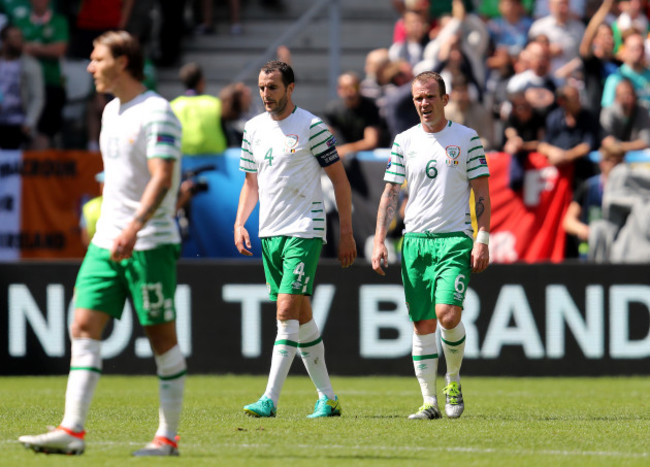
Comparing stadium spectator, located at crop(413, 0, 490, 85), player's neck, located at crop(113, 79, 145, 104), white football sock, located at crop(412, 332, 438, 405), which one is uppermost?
stadium spectator, located at crop(413, 0, 490, 85)

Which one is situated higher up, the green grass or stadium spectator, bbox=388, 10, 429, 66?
stadium spectator, bbox=388, 10, 429, 66

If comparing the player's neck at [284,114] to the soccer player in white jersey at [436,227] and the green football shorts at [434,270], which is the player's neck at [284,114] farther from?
the green football shorts at [434,270]

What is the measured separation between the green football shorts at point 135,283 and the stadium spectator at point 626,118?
8992 mm

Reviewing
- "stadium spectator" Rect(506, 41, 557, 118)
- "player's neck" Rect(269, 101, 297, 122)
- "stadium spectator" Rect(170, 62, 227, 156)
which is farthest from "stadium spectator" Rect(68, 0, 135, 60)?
"player's neck" Rect(269, 101, 297, 122)

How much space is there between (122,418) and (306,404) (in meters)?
1.71

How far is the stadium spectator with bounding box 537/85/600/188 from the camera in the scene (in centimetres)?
1403

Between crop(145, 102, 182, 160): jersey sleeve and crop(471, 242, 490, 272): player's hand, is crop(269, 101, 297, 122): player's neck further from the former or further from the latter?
crop(145, 102, 182, 160): jersey sleeve

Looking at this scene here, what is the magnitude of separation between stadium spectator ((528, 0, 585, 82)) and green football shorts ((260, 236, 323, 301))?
9.10 m

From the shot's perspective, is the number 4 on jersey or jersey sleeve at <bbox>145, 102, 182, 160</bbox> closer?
jersey sleeve at <bbox>145, 102, 182, 160</bbox>

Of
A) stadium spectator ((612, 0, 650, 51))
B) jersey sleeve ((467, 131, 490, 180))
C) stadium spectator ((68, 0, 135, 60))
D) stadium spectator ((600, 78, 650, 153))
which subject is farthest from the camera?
stadium spectator ((68, 0, 135, 60))

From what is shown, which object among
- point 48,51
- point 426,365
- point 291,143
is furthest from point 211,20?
point 426,365

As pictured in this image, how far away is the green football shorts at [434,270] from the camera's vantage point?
846cm

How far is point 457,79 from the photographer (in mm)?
14672

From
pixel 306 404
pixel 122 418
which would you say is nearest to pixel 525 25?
pixel 306 404
